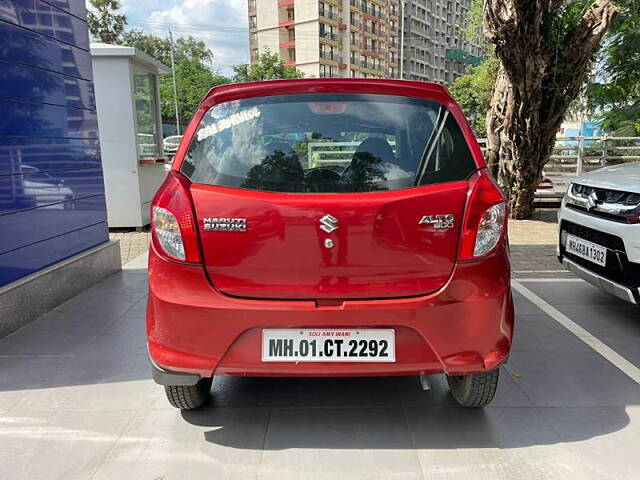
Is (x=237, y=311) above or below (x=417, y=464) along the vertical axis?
above

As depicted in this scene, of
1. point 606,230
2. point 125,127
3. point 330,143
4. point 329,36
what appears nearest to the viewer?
point 330,143

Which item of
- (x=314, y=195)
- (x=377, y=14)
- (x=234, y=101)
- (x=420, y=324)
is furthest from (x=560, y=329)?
(x=377, y=14)

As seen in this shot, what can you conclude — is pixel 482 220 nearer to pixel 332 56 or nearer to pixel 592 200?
pixel 592 200

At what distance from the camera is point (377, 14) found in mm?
83938

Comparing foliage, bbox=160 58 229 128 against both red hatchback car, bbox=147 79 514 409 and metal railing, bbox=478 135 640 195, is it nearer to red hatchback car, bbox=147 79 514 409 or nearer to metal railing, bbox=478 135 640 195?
metal railing, bbox=478 135 640 195

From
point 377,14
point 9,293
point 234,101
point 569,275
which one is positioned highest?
point 377,14

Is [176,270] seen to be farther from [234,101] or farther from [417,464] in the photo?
[417,464]

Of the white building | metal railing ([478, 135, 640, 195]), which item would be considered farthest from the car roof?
metal railing ([478, 135, 640, 195])

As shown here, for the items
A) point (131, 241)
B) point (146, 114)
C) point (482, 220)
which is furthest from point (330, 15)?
point (482, 220)

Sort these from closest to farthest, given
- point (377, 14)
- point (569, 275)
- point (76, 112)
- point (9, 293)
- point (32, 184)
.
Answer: point (9, 293), point (32, 184), point (76, 112), point (569, 275), point (377, 14)

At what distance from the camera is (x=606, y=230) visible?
12.6ft

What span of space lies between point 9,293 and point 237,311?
2682 millimetres

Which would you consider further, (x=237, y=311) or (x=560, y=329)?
(x=560, y=329)

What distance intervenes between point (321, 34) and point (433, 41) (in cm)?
3973
